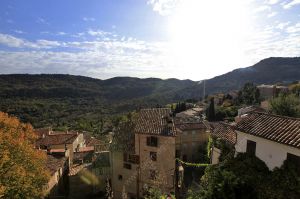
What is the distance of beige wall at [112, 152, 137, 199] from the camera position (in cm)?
2973

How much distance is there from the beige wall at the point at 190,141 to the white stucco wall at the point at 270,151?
26320 millimetres

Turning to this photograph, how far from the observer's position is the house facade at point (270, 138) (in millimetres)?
13609

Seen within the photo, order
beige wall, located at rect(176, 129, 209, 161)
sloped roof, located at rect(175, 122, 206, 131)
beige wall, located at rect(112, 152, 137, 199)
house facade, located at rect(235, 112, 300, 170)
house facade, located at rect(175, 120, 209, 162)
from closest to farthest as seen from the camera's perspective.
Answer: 1. house facade, located at rect(235, 112, 300, 170)
2. beige wall, located at rect(112, 152, 137, 199)
3. house facade, located at rect(175, 120, 209, 162)
4. beige wall, located at rect(176, 129, 209, 161)
5. sloped roof, located at rect(175, 122, 206, 131)

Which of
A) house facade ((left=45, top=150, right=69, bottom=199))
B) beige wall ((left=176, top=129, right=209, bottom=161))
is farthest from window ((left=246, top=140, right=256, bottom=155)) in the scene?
beige wall ((left=176, top=129, right=209, bottom=161))

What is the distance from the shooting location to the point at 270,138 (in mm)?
14547

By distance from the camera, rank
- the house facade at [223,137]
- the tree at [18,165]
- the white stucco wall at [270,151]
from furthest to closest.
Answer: the house facade at [223,137], the tree at [18,165], the white stucco wall at [270,151]

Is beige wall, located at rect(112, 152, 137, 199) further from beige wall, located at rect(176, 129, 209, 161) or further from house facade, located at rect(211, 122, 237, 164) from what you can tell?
beige wall, located at rect(176, 129, 209, 161)

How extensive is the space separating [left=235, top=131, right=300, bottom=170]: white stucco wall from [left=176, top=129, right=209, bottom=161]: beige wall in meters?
26.3

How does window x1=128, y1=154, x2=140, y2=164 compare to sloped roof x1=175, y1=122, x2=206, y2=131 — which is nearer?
window x1=128, y1=154, x2=140, y2=164

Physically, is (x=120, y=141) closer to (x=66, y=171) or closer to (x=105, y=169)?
(x=105, y=169)

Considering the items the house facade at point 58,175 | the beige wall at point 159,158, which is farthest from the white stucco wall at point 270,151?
the house facade at point 58,175

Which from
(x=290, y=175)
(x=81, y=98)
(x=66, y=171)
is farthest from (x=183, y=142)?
(x=81, y=98)

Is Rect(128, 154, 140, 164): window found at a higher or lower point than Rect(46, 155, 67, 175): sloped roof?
higher

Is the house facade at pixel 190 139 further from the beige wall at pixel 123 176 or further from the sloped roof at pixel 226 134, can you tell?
the beige wall at pixel 123 176
